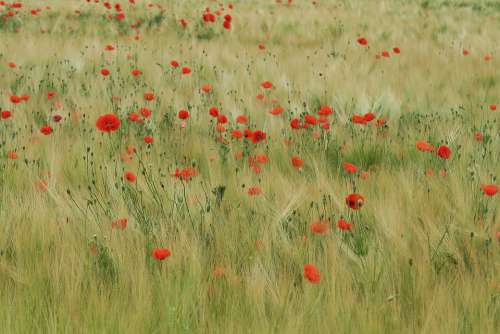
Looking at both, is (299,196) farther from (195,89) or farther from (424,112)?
(195,89)

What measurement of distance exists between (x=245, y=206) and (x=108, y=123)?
0.82 metres

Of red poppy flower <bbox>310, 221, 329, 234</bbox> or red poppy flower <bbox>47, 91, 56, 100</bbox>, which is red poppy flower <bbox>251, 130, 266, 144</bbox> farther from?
red poppy flower <bbox>47, 91, 56, 100</bbox>

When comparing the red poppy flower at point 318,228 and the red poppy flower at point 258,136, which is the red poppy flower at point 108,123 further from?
the red poppy flower at point 318,228

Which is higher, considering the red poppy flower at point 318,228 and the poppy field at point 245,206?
the red poppy flower at point 318,228

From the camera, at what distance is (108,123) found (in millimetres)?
2359

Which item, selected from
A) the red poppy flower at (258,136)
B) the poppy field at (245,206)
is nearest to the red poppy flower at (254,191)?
the poppy field at (245,206)

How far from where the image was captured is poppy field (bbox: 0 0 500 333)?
1312 mm

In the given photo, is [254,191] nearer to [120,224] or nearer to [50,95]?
[120,224]

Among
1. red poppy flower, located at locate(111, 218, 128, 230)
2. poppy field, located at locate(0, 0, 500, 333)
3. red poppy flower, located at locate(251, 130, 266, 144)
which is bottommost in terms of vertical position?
poppy field, located at locate(0, 0, 500, 333)

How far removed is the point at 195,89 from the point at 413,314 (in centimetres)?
280

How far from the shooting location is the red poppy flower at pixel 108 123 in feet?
7.68

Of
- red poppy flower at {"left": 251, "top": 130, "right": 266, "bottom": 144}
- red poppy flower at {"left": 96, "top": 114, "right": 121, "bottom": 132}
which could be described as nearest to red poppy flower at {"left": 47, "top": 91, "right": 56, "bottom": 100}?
red poppy flower at {"left": 96, "top": 114, "right": 121, "bottom": 132}

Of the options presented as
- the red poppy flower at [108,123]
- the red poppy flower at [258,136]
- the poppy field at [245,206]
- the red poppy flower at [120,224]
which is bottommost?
the poppy field at [245,206]

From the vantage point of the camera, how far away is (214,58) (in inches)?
204
